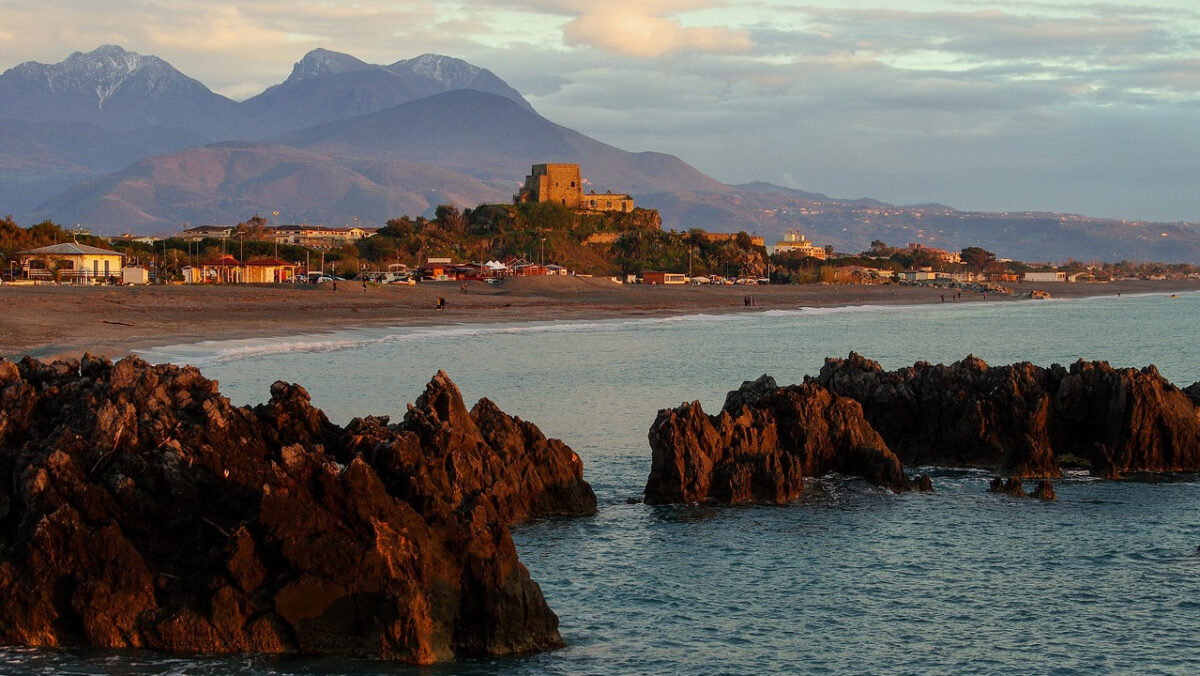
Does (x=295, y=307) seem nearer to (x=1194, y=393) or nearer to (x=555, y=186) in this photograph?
(x=1194, y=393)

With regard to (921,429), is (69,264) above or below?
above

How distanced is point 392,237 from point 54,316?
95.7 metres

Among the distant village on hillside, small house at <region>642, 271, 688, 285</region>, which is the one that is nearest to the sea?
the distant village on hillside

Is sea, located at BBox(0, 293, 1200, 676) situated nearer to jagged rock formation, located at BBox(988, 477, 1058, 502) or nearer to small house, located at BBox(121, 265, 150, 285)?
jagged rock formation, located at BBox(988, 477, 1058, 502)

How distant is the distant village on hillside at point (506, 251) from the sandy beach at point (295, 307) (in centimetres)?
1190

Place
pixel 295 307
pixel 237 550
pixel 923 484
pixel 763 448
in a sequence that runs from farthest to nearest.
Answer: pixel 295 307
pixel 923 484
pixel 763 448
pixel 237 550

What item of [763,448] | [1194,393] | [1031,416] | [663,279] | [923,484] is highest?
[663,279]

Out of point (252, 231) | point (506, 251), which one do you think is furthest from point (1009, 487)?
point (252, 231)

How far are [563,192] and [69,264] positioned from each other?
9932 cm

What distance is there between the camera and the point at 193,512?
A: 13.5m

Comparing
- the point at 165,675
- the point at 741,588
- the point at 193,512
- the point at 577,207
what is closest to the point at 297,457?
the point at 193,512

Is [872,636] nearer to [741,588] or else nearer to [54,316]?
[741,588]

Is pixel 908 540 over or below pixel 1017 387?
below

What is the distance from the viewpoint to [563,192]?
171250mm
